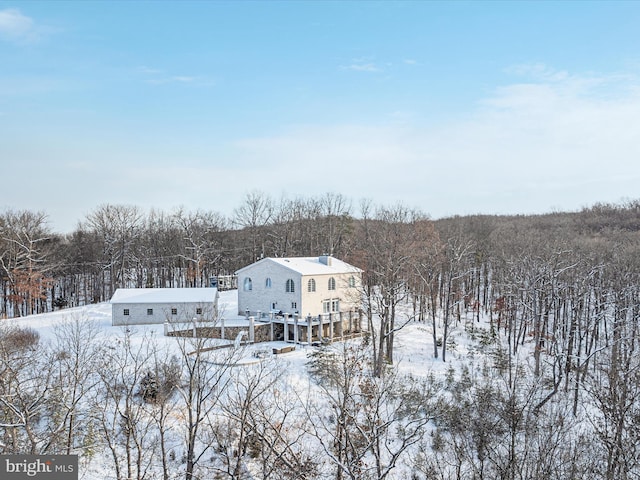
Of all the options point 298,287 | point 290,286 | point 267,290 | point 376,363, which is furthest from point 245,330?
point 376,363

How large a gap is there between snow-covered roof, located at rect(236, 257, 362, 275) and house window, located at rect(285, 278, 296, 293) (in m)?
0.89

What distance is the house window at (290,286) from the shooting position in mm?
28531

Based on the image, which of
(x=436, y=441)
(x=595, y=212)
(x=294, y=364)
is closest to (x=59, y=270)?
(x=294, y=364)

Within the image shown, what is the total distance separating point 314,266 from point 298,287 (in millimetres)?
2305

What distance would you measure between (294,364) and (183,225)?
1171 inches

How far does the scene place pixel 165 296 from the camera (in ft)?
98.4

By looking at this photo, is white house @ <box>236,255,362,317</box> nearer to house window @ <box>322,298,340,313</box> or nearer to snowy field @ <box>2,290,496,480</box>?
house window @ <box>322,298,340,313</box>

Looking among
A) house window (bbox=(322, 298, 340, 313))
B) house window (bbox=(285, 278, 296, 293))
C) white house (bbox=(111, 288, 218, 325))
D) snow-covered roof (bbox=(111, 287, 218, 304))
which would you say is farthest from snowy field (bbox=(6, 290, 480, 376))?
house window (bbox=(322, 298, 340, 313))

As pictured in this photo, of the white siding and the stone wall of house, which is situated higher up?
the white siding

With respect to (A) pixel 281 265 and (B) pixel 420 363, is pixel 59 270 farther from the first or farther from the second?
(B) pixel 420 363

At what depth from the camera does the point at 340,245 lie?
158 ft

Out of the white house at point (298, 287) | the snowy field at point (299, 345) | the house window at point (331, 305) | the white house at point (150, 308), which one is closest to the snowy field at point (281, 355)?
the snowy field at point (299, 345)

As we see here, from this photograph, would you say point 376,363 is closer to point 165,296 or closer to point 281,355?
point 281,355

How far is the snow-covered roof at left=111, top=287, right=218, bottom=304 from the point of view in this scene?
1147 inches
